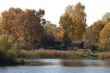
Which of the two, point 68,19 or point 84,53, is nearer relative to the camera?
point 84,53

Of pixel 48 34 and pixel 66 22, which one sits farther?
pixel 48 34

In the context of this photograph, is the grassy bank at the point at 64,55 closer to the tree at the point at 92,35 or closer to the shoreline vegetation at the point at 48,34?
the shoreline vegetation at the point at 48,34

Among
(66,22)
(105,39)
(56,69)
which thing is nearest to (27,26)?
(66,22)

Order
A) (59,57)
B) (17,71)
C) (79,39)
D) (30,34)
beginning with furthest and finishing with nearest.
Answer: (79,39) → (30,34) → (59,57) → (17,71)

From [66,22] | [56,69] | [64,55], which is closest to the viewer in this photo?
[56,69]

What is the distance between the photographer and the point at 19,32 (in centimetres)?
10712

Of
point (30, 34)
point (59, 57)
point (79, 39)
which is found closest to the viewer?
point (59, 57)

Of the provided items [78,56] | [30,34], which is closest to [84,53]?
[78,56]

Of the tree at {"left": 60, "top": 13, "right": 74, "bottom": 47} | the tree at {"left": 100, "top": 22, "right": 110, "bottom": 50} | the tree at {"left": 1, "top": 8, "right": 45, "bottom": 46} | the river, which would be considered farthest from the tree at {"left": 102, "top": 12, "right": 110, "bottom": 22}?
the river

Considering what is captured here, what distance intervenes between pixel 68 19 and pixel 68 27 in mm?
2424

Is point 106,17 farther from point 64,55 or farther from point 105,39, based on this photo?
point 64,55

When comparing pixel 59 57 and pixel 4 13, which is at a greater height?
pixel 4 13

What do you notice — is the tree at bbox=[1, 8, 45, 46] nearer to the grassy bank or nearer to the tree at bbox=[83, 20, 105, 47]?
the tree at bbox=[83, 20, 105, 47]

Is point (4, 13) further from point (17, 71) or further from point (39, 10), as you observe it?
point (17, 71)
